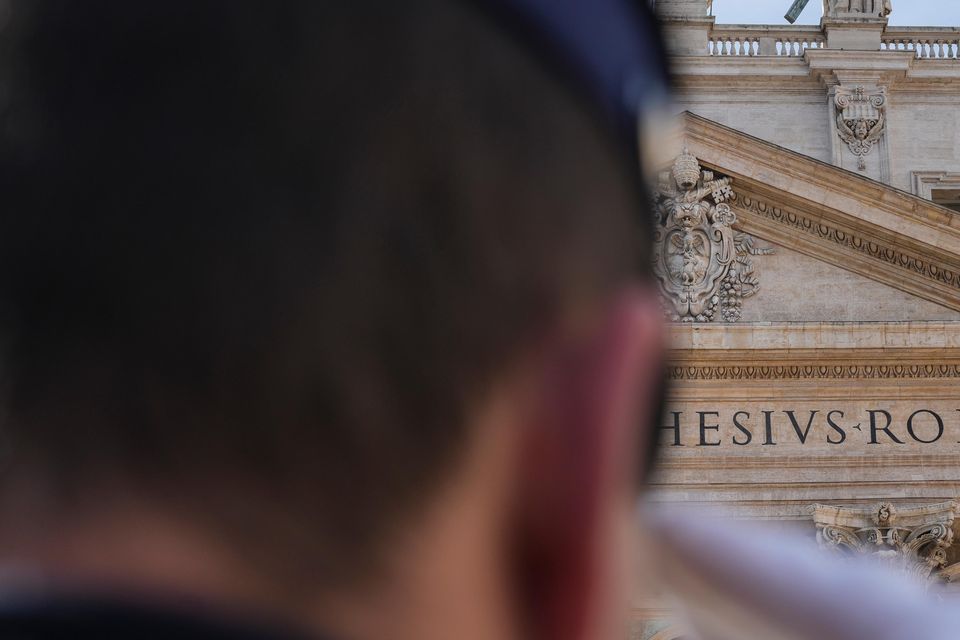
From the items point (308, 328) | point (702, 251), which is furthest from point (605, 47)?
point (702, 251)

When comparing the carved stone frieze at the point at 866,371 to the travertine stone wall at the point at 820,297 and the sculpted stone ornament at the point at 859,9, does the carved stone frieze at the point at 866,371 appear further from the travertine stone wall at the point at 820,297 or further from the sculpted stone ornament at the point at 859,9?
the sculpted stone ornament at the point at 859,9

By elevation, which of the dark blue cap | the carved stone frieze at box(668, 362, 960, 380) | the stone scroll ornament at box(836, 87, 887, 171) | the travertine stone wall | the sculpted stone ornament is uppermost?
the sculpted stone ornament

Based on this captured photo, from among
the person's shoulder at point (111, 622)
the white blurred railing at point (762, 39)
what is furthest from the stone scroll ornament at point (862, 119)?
the person's shoulder at point (111, 622)

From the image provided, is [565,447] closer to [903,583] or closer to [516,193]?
[516,193]

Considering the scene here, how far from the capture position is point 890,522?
11.2m

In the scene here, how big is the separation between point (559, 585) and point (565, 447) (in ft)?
0.13

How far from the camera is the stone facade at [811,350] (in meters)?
11.3

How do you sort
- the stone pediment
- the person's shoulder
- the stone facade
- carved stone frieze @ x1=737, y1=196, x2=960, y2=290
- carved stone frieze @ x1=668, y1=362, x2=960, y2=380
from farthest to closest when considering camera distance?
carved stone frieze @ x1=737, y1=196, x2=960, y2=290
the stone pediment
carved stone frieze @ x1=668, y1=362, x2=960, y2=380
the stone facade
the person's shoulder

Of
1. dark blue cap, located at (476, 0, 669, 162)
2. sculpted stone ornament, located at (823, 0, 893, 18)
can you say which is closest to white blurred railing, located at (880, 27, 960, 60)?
sculpted stone ornament, located at (823, 0, 893, 18)

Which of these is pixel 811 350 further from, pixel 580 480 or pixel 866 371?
pixel 580 480

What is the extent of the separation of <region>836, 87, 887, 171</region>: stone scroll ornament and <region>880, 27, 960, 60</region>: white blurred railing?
1.11m

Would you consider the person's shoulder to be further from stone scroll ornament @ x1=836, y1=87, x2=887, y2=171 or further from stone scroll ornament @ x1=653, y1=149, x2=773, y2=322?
stone scroll ornament @ x1=836, y1=87, x2=887, y2=171

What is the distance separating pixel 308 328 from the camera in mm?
352

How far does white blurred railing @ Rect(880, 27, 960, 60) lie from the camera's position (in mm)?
17562
